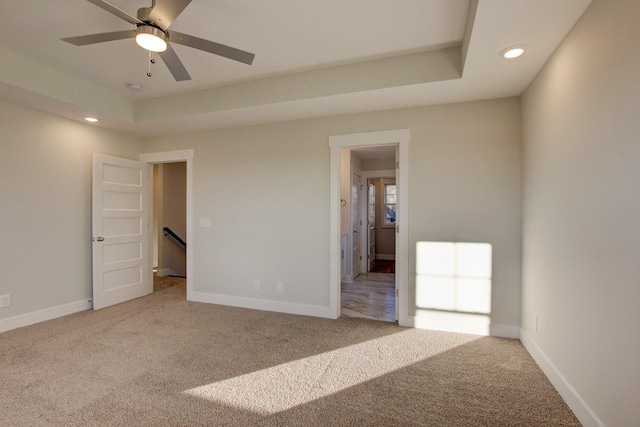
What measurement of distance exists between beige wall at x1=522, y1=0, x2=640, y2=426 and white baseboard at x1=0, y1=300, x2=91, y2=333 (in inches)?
199

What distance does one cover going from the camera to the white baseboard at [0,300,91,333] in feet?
10.7

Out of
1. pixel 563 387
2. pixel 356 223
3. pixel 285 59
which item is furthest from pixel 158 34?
pixel 356 223

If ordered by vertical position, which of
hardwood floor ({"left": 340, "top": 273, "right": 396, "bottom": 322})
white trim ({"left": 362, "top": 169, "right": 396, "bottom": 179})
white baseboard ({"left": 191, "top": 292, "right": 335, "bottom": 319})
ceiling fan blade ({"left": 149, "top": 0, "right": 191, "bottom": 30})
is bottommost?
hardwood floor ({"left": 340, "top": 273, "right": 396, "bottom": 322})

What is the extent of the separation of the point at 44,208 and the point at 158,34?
299cm

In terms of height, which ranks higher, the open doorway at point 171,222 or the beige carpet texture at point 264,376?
the open doorway at point 171,222

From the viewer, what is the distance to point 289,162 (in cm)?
389

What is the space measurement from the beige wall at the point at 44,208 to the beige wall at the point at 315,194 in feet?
3.50

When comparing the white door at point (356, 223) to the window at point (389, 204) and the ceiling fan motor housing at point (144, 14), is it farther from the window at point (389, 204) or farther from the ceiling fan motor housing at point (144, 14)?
the ceiling fan motor housing at point (144, 14)

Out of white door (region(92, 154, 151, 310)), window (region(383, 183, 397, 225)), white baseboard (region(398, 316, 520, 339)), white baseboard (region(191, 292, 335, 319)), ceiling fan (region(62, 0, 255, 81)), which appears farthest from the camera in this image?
window (region(383, 183, 397, 225))

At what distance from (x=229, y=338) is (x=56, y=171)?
116 inches

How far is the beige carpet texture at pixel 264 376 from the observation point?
189cm

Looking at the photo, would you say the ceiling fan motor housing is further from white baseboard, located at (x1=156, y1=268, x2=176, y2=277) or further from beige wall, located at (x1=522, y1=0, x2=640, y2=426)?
white baseboard, located at (x1=156, y1=268, x2=176, y2=277)

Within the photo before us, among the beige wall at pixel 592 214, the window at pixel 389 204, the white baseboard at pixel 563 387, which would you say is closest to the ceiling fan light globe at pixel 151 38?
the beige wall at pixel 592 214

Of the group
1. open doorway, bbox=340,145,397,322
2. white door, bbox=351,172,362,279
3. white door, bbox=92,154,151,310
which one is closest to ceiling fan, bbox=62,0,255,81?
white door, bbox=92,154,151,310
